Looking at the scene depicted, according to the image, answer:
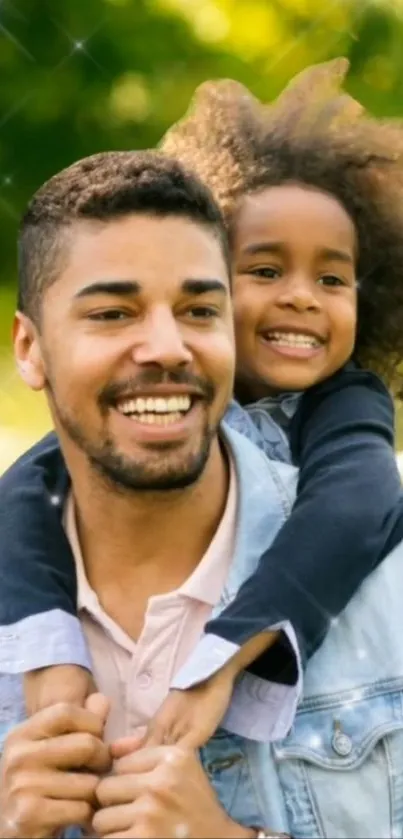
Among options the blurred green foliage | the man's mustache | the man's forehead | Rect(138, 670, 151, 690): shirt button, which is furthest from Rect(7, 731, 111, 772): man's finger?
the blurred green foliage

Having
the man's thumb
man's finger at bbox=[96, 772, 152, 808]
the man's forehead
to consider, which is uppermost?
the man's forehead

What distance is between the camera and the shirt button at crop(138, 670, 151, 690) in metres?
1.16

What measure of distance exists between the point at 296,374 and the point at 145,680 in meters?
0.45

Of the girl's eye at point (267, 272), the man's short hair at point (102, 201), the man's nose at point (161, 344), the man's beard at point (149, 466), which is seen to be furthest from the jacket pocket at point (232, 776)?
the girl's eye at point (267, 272)

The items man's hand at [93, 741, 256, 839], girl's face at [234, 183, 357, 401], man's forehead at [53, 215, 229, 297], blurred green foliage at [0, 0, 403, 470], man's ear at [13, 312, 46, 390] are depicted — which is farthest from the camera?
blurred green foliage at [0, 0, 403, 470]

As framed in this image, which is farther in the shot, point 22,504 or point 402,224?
point 402,224

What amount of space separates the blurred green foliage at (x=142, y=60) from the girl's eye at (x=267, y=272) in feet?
7.45

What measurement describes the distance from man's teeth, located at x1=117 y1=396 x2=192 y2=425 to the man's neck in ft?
0.37

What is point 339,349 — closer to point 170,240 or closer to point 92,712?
point 170,240

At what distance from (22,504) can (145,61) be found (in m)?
3.05

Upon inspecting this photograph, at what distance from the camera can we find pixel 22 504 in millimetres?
1274

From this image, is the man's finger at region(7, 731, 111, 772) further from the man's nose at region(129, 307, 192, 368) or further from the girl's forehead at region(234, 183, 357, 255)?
the girl's forehead at region(234, 183, 357, 255)

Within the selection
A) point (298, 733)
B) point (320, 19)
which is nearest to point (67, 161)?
point (320, 19)

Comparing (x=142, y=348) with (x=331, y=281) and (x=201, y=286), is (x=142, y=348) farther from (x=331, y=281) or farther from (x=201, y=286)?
(x=331, y=281)
